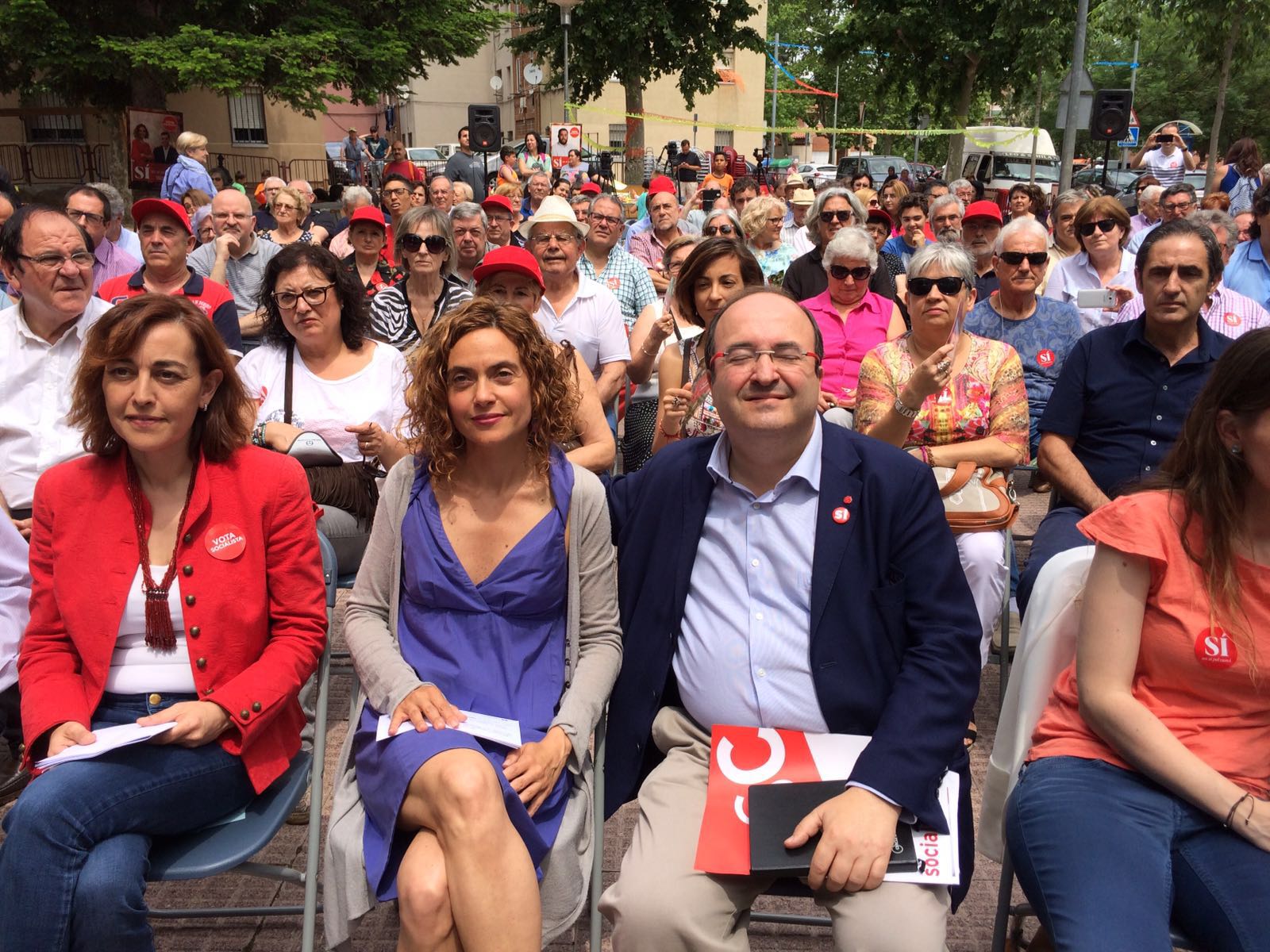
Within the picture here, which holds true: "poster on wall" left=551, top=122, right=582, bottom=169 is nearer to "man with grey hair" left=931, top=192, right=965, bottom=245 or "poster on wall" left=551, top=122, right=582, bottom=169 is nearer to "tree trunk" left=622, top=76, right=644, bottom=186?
"tree trunk" left=622, top=76, right=644, bottom=186

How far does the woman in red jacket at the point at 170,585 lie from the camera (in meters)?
2.42

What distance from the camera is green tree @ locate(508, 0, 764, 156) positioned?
91.4 feet

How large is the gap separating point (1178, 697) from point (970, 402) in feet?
6.16

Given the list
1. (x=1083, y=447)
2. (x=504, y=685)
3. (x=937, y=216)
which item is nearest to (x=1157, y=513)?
(x=504, y=685)

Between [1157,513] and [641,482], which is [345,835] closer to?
[641,482]

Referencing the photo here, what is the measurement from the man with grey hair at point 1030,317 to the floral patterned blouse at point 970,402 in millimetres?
1130

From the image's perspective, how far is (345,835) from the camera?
2.29m

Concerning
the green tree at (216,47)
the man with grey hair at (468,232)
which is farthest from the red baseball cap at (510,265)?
the green tree at (216,47)

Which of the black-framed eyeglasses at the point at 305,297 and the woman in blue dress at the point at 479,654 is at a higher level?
the black-framed eyeglasses at the point at 305,297

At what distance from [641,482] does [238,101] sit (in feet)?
103

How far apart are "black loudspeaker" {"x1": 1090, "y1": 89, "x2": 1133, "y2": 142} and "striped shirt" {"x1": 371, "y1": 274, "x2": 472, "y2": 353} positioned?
33.8 ft

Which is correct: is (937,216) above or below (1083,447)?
above

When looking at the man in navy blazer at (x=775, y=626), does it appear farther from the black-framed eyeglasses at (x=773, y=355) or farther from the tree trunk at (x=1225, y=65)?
the tree trunk at (x=1225, y=65)

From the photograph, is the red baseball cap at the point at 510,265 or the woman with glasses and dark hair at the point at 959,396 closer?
the woman with glasses and dark hair at the point at 959,396
